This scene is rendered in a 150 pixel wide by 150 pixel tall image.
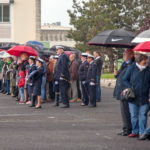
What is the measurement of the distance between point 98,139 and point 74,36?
185 ft

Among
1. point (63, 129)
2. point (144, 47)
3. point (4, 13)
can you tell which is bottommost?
point (63, 129)

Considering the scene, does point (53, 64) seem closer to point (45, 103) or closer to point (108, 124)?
point (45, 103)

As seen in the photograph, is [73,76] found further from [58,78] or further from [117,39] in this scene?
[117,39]

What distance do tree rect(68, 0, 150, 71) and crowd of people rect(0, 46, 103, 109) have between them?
3493 cm

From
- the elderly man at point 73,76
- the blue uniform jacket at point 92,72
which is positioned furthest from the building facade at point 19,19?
the blue uniform jacket at point 92,72

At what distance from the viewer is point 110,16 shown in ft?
203

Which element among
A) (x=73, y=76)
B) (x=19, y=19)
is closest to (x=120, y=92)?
(x=73, y=76)

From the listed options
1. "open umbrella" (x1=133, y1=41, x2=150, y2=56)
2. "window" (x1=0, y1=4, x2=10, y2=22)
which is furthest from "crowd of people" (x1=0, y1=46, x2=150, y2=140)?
"window" (x1=0, y1=4, x2=10, y2=22)

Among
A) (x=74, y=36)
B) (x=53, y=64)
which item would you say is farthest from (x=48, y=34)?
(x=53, y=64)

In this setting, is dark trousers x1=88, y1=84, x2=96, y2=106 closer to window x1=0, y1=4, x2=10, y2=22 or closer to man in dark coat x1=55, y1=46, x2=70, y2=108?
man in dark coat x1=55, y1=46, x2=70, y2=108

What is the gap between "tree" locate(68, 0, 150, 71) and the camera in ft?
201

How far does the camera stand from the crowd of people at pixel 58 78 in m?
21.0

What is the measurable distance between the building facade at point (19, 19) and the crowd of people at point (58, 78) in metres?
41.4

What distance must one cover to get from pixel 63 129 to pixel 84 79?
7399 mm
